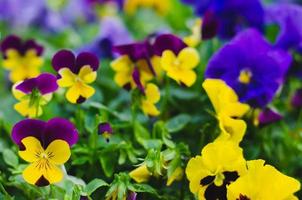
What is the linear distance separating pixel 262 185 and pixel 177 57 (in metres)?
0.28

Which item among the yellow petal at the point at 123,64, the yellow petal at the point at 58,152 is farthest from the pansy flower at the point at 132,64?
the yellow petal at the point at 58,152

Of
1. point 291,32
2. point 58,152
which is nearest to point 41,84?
point 58,152

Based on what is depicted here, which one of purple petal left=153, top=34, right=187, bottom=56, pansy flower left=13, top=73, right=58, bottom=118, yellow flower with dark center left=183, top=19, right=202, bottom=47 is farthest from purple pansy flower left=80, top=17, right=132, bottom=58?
pansy flower left=13, top=73, right=58, bottom=118

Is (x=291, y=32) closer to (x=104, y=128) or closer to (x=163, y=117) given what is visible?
(x=163, y=117)

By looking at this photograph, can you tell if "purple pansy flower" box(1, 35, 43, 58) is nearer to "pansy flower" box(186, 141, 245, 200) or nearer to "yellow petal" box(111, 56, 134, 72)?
"yellow petal" box(111, 56, 134, 72)

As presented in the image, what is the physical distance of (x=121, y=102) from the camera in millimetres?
1189

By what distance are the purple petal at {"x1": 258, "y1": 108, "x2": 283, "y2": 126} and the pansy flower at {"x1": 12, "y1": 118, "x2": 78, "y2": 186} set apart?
366mm

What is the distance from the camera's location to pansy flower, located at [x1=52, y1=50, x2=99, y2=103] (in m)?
0.90

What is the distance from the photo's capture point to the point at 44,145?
81 cm

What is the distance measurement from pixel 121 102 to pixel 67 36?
1.83 ft

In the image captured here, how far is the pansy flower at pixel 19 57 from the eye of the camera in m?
1.09

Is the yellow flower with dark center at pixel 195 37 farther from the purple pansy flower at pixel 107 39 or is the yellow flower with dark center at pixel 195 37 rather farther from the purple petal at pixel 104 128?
the purple petal at pixel 104 128

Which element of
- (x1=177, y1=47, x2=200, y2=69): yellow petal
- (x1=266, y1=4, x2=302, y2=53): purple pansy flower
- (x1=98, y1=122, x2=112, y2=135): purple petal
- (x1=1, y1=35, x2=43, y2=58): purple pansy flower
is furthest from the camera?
(x1=266, y1=4, x2=302, y2=53): purple pansy flower

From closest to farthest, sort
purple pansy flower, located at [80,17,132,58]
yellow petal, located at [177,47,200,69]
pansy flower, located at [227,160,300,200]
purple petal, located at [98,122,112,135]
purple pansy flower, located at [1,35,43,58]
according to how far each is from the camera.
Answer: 1. pansy flower, located at [227,160,300,200]
2. purple petal, located at [98,122,112,135]
3. yellow petal, located at [177,47,200,69]
4. purple pansy flower, located at [1,35,43,58]
5. purple pansy flower, located at [80,17,132,58]
